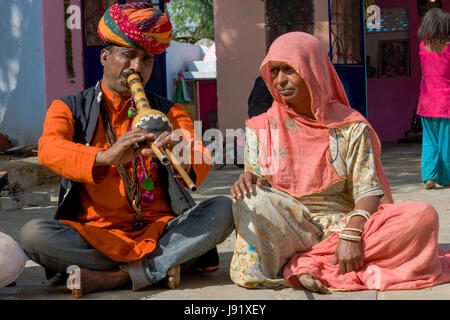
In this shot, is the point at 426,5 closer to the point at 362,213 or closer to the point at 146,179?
the point at 362,213

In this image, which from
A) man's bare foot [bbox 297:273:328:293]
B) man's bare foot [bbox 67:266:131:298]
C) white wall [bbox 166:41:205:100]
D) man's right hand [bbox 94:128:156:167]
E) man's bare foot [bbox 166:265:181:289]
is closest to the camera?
man's right hand [bbox 94:128:156:167]

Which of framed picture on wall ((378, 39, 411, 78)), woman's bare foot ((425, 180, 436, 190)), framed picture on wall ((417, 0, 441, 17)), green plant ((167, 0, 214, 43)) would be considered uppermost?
green plant ((167, 0, 214, 43))

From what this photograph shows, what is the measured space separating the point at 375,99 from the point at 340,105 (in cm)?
1067

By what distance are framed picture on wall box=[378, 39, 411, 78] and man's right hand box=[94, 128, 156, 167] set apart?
11.5 metres

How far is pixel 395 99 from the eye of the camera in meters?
13.8

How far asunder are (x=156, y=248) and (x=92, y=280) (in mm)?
377

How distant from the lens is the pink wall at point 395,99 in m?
13.7

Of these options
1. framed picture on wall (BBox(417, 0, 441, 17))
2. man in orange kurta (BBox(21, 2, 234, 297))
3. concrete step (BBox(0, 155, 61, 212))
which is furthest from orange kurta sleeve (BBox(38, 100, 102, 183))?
framed picture on wall (BBox(417, 0, 441, 17))

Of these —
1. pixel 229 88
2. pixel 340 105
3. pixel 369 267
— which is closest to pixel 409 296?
pixel 369 267

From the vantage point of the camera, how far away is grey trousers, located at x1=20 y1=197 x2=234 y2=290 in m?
3.27

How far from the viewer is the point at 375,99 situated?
13875 millimetres

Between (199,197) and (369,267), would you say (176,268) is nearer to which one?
(369,267)

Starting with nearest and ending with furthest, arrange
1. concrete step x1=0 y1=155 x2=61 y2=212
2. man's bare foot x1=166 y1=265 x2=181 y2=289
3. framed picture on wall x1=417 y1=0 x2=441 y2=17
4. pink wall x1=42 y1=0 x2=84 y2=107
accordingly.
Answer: man's bare foot x1=166 y1=265 x2=181 y2=289 < concrete step x1=0 y1=155 x2=61 y2=212 < pink wall x1=42 y1=0 x2=84 y2=107 < framed picture on wall x1=417 y1=0 x2=441 y2=17

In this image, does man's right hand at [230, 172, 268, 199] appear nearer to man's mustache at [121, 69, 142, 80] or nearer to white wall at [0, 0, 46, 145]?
man's mustache at [121, 69, 142, 80]
